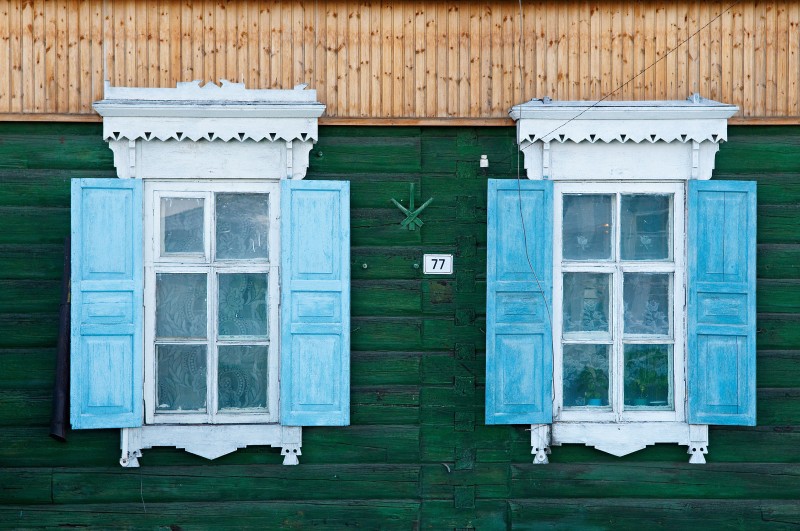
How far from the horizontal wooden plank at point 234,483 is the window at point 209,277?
137 millimetres

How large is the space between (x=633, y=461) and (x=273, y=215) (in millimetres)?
2499

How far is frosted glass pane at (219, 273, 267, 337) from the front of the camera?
16.8ft

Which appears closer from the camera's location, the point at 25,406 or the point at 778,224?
the point at 25,406

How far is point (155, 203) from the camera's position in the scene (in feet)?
16.6

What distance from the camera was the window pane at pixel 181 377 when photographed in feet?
16.8

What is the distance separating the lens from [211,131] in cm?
501

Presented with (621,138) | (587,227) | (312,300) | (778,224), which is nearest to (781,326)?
(778,224)

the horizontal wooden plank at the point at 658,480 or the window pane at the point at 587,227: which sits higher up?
the window pane at the point at 587,227

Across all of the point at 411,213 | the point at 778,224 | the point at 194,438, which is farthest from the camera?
A: the point at 778,224

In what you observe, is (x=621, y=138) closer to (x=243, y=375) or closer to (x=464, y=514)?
(x=464, y=514)

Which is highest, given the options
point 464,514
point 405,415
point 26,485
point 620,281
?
point 620,281

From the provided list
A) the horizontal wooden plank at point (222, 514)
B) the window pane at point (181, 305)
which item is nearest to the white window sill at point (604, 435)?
the horizontal wooden plank at point (222, 514)

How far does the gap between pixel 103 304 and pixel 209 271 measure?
595 mm

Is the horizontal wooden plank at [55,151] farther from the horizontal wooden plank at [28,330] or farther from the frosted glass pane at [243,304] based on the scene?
the frosted glass pane at [243,304]
